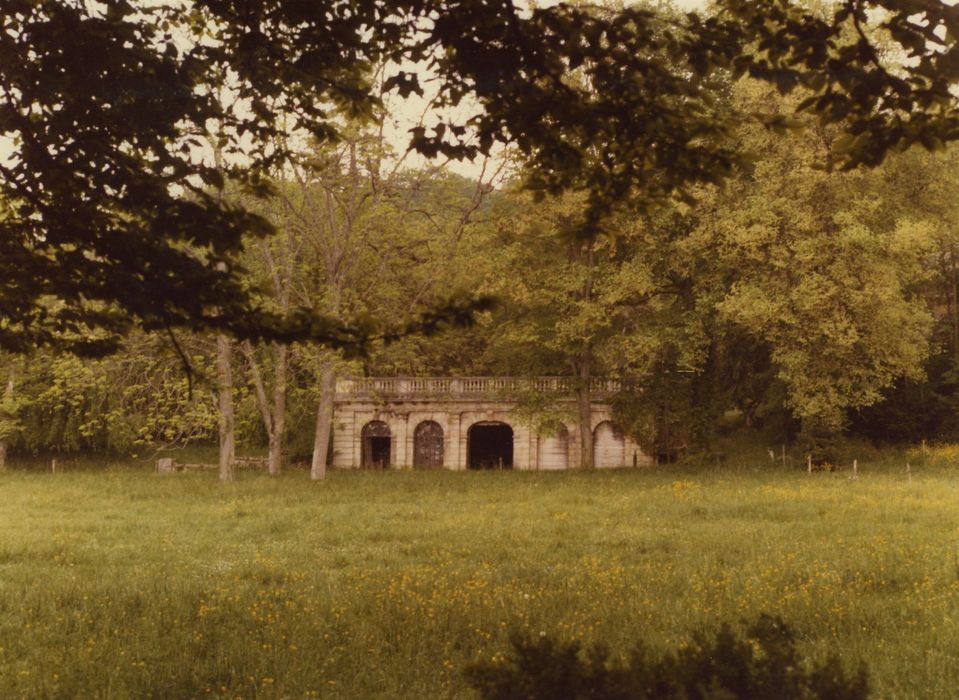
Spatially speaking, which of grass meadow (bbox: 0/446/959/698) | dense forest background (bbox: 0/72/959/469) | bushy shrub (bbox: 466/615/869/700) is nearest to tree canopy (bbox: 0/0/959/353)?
bushy shrub (bbox: 466/615/869/700)

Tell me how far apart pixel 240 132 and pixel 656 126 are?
432 centimetres

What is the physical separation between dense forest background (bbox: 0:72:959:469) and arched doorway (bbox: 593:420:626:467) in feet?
17.6

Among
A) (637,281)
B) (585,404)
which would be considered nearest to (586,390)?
(585,404)

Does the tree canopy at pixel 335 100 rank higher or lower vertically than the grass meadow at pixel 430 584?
higher

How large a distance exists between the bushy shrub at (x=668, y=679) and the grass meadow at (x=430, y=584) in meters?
2.64

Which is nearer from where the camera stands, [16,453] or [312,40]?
[312,40]

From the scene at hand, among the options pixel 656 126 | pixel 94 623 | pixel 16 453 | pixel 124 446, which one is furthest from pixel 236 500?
pixel 16 453

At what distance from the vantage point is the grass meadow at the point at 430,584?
29.3 ft

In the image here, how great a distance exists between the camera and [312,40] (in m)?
7.85

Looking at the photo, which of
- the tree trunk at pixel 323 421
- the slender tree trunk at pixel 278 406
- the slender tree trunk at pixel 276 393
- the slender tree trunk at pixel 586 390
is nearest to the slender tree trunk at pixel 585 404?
the slender tree trunk at pixel 586 390

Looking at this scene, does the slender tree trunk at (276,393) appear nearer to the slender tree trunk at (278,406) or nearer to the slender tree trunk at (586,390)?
the slender tree trunk at (278,406)

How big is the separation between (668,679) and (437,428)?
4487cm

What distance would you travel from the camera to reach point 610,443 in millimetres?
47281

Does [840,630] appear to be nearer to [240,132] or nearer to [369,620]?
[369,620]
